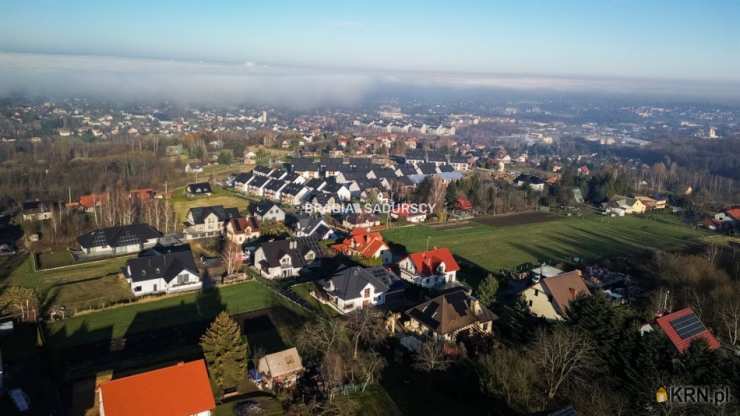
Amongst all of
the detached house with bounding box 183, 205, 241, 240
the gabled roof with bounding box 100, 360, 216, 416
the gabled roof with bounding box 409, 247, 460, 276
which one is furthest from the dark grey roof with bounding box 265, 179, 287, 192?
the gabled roof with bounding box 100, 360, 216, 416

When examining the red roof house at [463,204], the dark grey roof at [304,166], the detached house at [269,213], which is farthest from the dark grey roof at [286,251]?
the dark grey roof at [304,166]

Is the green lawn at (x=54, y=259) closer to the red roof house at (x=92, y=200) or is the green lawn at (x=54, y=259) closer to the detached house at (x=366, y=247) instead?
the red roof house at (x=92, y=200)

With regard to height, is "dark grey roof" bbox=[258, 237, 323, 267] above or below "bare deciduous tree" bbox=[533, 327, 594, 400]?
below

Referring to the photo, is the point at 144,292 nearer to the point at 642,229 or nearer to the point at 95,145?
the point at 642,229

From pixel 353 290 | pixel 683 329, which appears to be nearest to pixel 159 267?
pixel 353 290

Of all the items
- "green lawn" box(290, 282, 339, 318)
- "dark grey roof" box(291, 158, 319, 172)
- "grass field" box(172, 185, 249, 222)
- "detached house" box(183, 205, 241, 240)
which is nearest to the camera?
"green lawn" box(290, 282, 339, 318)

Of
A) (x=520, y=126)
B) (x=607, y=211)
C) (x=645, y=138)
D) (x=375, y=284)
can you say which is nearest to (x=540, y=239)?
(x=607, y=211)

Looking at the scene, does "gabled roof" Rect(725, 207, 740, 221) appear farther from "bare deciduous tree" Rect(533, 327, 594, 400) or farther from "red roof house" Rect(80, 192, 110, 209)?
"red roof house" Rect(80, 192, 110, 209)
